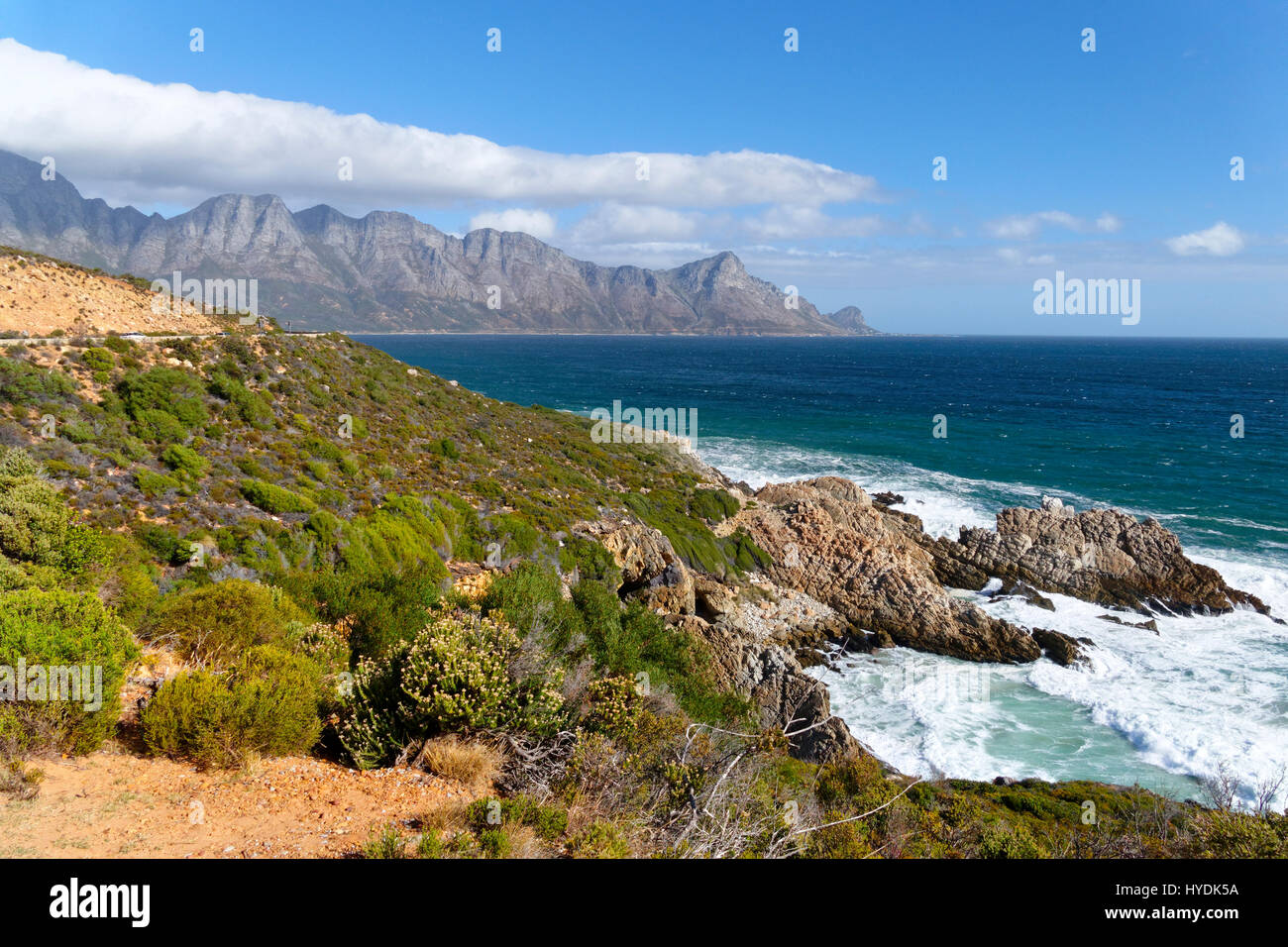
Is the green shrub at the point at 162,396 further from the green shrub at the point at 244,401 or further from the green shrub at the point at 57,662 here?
the green shrub at the point at 57,662

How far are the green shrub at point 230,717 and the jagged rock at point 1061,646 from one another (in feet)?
69.9

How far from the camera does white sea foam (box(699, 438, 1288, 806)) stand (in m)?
15.6

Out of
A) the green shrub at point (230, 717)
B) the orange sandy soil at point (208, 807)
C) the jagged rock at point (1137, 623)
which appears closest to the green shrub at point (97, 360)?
the green shrub at point (230, 717)

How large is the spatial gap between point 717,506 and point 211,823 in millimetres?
23604

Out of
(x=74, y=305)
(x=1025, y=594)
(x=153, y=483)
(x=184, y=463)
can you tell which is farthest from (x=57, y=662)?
(x=1025, y=594)

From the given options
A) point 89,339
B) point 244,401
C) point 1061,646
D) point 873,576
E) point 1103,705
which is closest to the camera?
point 1103,705

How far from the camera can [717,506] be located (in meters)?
28.2

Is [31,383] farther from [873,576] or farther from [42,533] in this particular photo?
[873,576]

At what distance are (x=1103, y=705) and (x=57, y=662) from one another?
73.7ft

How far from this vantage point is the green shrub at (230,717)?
6621mm

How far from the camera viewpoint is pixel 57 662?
22.2 ft

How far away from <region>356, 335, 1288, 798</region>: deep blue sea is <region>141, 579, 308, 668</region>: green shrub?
45.6ft
